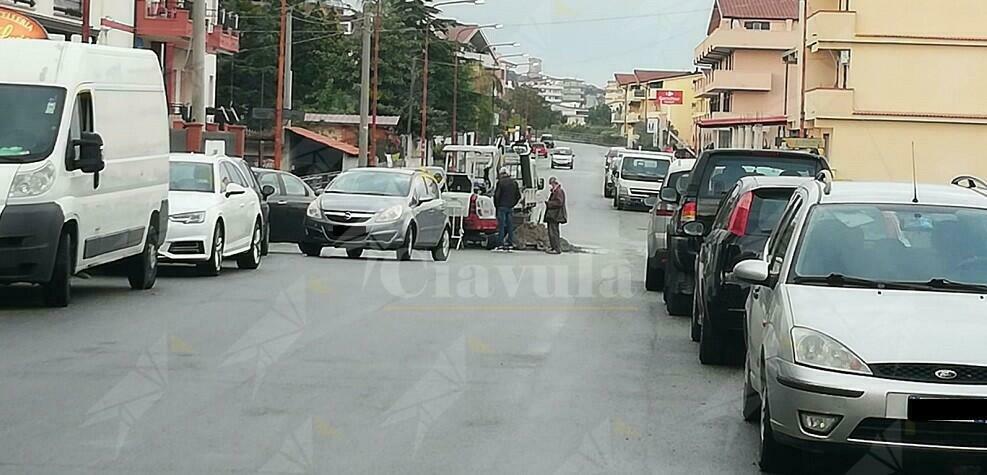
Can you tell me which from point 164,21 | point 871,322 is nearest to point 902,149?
point 164,21

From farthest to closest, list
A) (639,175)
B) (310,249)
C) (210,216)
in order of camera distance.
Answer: (639,175) → (310,249) → (210,216)

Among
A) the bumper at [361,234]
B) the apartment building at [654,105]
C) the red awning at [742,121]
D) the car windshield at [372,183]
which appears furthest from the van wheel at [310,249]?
the apartment building at [654,105]

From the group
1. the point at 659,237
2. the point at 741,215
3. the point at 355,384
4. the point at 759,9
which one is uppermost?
the point at 759,9

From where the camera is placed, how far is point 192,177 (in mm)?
19516

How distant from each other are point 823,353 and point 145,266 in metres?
10.9

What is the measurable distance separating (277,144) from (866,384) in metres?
36.8

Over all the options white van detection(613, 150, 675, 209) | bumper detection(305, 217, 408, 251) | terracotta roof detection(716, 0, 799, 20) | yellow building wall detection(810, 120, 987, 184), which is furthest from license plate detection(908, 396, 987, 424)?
terracotta roof detection(716, 0, 799, 20)

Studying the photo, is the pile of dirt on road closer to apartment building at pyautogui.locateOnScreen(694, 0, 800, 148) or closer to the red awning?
the red awning

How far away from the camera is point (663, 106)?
128 meters

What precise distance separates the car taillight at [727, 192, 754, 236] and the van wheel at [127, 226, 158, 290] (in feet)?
24.4

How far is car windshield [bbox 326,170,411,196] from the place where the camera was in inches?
963

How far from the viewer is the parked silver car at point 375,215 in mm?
23453

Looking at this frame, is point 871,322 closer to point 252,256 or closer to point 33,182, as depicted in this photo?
point 33,182

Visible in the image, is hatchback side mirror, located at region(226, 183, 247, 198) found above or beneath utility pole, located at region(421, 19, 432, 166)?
beneath
